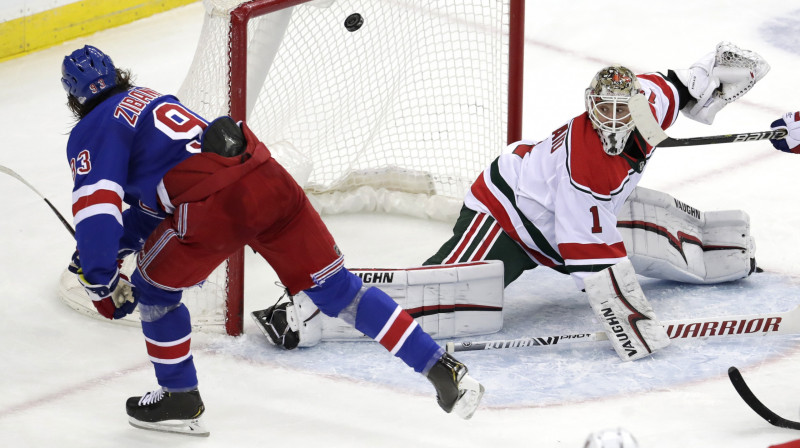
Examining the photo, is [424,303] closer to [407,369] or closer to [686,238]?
[407,369]

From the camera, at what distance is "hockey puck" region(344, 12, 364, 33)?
3.99 m

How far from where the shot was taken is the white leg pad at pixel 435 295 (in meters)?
3.64

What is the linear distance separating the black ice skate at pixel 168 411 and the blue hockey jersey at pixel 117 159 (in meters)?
0.44

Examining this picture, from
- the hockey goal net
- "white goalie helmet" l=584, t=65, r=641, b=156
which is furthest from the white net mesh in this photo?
"white goalie helmet" l=584, t=65, r=641, b=156

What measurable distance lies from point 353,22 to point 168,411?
1425 millimetres

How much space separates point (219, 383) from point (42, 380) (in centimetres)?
48

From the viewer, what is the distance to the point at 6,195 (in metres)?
4.66

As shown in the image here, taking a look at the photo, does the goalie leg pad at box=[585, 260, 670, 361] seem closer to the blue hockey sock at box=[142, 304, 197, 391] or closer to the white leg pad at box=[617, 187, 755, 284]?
the white leg pad at box=[617, 187, 755, 284]

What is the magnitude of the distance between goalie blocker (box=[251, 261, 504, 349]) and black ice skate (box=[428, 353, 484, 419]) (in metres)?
0.59

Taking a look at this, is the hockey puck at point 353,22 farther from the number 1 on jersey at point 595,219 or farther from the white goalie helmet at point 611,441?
the white goalie helmet at point 611,441

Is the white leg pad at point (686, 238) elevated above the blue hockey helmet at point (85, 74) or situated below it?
below

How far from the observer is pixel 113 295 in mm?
2943

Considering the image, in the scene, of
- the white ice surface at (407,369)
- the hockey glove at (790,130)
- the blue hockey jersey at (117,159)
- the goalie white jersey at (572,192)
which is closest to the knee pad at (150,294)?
the blue hockey jersey at (117,159)

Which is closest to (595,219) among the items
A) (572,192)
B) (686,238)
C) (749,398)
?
(572,192)
